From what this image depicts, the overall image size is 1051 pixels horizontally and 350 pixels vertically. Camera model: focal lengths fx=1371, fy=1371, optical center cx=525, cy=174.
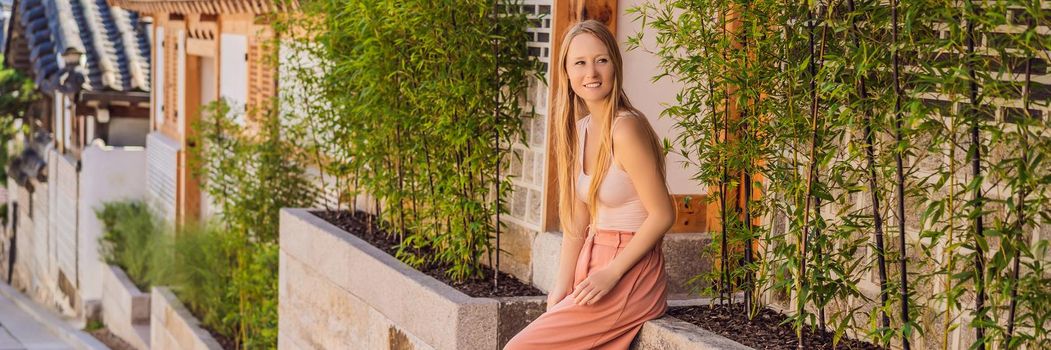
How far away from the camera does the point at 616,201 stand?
14.2 ft

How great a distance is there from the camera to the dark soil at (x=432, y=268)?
18.7 ft

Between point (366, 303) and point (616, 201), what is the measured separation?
2273mm

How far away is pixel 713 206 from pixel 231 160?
562cm

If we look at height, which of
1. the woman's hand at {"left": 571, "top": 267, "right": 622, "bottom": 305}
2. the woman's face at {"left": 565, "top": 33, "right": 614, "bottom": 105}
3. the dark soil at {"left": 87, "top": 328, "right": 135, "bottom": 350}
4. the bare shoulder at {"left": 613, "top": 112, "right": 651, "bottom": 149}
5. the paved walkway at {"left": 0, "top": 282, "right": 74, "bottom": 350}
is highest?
the woman's face at {"left": 565, "top": 33, "right": 614, "bottom": 105}

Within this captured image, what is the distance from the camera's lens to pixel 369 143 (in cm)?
675

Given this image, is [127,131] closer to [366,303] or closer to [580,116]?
[366,303]

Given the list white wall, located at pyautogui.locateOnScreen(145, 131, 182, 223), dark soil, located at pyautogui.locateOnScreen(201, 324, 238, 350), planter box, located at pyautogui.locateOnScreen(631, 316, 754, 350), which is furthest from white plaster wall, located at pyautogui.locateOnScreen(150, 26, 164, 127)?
planter box, located at pyautogui.locateOnScreen(631, 316, 754, 350)

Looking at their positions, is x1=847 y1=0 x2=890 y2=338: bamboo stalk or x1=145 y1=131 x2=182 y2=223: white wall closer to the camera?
x1=847 y1=0 x2=890 y2=338: bamboo stalk

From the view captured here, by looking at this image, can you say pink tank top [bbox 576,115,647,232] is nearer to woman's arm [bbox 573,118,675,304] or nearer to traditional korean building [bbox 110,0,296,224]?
woman's arm [bbox 573,118,675,304]

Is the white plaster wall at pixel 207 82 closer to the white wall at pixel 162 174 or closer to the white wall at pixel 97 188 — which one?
the white wall at pixel 162 174

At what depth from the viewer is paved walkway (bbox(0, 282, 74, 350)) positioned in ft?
52.8

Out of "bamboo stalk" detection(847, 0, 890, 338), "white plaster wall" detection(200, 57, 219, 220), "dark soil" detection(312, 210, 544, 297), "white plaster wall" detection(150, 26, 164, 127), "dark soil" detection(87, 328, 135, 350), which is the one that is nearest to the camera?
"bamboo stalk" detection(847, 0, 890, 338)

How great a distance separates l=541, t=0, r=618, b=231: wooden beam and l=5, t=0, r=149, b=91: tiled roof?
13.7 metres

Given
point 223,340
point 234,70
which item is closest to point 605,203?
point 223,340
